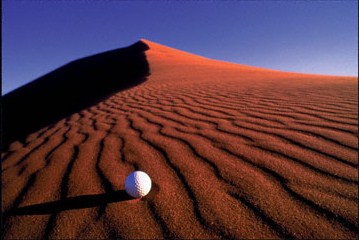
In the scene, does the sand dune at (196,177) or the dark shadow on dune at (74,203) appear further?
the dark shadow on dune at (74,203)

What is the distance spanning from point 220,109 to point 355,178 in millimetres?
2184

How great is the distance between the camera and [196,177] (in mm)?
1848

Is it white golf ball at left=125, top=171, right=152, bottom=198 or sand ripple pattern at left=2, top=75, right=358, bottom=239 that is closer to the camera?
sand ripple pattern at left=2, top=75, right=358, bottom=239

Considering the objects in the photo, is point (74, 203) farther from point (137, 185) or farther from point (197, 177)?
point (197, 177)

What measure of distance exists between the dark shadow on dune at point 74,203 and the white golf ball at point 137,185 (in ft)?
0.28

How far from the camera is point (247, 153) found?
85.8 inches

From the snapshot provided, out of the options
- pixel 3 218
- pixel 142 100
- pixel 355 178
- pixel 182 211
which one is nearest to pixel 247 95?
pixel 142 100

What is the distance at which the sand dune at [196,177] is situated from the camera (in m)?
1.40

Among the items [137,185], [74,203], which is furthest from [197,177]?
[74,203]

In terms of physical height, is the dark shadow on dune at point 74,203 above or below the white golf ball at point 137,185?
below

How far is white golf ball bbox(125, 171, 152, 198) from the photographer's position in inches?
63.4

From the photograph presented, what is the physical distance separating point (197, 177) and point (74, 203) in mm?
935

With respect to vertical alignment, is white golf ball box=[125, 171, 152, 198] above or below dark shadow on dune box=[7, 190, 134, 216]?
above

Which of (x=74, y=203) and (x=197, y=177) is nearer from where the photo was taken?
(x=74, y=203)
